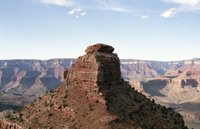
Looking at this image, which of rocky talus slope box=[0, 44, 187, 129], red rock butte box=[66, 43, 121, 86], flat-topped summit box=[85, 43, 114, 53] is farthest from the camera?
flat-topped summit box=[85, 43, 114, 53]

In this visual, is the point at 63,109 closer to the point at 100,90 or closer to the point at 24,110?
the point at 100,90

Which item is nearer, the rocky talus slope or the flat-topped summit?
the rocky talus slope

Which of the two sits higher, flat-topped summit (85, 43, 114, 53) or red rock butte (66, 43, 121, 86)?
flat-topped summit (85, 43, 114, 53)

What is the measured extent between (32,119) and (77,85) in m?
8.59

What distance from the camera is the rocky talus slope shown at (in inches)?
2202

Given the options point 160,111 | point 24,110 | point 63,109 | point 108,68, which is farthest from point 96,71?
point 24,110

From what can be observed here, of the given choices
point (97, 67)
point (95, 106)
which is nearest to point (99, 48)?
point (97, 67)

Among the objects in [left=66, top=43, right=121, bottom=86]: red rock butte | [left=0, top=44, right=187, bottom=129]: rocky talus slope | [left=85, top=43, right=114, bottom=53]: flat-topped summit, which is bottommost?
[left=0, top=44, right=187, bottom=129]: rocky talus slope

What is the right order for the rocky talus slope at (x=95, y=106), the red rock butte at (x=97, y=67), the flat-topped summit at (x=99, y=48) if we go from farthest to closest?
the flat-topped summit at (x=99, y=48), the red rock butte at (x=97, y=67), the rocky talus slope at (x=95, y=106)

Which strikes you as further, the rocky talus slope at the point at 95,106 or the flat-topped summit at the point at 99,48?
the flat-topped summit at the point at 99,48

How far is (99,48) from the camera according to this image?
2511 inches

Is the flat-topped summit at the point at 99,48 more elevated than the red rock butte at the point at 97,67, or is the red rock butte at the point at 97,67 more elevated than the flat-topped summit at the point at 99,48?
the flat-topped summit at the point at 99,48

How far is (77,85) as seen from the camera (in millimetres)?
64000

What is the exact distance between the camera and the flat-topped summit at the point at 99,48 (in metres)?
63.8
